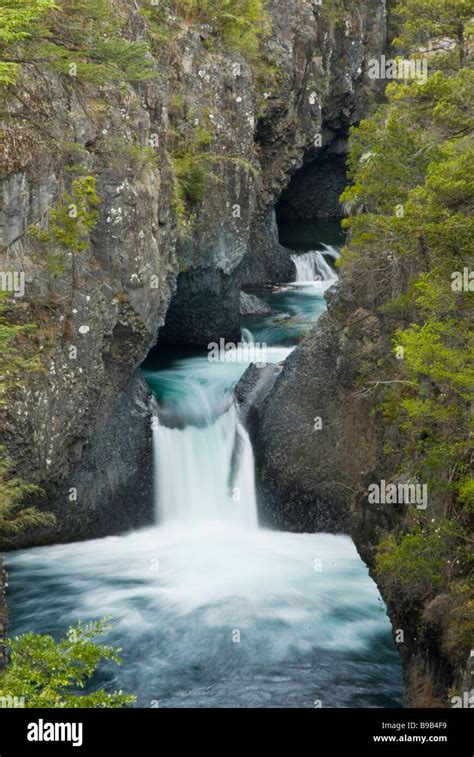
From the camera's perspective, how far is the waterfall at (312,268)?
1378 inches

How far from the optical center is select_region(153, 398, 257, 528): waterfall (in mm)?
20047

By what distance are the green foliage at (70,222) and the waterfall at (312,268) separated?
19.5 metres

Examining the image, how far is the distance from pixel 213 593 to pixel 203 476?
434 centimetres

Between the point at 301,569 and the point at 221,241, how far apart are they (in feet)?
32.7

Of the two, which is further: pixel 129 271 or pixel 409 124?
pixel 129 271

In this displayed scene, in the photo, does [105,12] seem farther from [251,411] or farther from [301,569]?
[301,569]

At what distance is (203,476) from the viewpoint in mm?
20375

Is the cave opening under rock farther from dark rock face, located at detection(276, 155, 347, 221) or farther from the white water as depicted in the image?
the white water

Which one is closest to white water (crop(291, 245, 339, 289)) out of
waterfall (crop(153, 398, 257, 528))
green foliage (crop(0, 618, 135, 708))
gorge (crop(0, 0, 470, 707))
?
gorge (crop(0, 0, 470, 707))

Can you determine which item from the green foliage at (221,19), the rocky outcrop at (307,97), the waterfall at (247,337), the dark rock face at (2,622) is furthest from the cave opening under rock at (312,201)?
the dark rock face at (2,622)

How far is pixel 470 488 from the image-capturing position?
33.0 ft

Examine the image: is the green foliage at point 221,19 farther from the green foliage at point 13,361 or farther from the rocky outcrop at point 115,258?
the green foliage at point 13,361

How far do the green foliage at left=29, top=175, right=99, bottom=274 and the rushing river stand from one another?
591 centimetres
